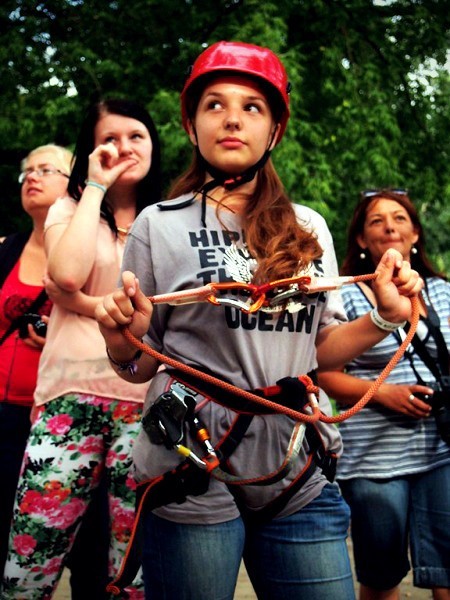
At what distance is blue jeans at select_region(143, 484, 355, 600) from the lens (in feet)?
6.52

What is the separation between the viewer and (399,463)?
10.9ft

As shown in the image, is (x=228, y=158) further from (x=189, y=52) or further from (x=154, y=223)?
(x=189, y=52)

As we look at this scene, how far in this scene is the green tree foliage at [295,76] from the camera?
30.3 feet

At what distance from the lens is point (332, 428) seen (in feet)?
7.32

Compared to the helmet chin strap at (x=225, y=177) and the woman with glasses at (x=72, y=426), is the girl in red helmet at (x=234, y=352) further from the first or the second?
the woman with glasses at (x=72, y=426)

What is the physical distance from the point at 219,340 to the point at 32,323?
142 cm

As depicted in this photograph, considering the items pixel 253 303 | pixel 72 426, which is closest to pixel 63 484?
pixel 72 426

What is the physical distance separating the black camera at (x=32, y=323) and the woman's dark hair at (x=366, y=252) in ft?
5.05

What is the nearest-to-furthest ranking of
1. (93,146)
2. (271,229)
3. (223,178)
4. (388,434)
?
(271,229)
(223,178)
(93,146)
(388,434)

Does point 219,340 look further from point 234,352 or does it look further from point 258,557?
point 258,557

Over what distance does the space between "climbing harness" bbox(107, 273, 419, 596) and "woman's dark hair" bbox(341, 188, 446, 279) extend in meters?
1.81

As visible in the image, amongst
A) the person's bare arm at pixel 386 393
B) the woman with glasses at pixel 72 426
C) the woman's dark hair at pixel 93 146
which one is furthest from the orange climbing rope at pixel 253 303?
the woman's dark hair at pixel 93 146

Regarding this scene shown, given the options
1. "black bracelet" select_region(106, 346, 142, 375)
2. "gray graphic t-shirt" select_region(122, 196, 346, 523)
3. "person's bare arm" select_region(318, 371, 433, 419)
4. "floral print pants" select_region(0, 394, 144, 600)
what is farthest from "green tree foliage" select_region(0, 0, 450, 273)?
"black bracelet" select_region(106, 346, 142, 375)

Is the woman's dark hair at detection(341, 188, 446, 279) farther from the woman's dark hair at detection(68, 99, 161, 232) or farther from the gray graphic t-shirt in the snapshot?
the gray graphic t-shirt
